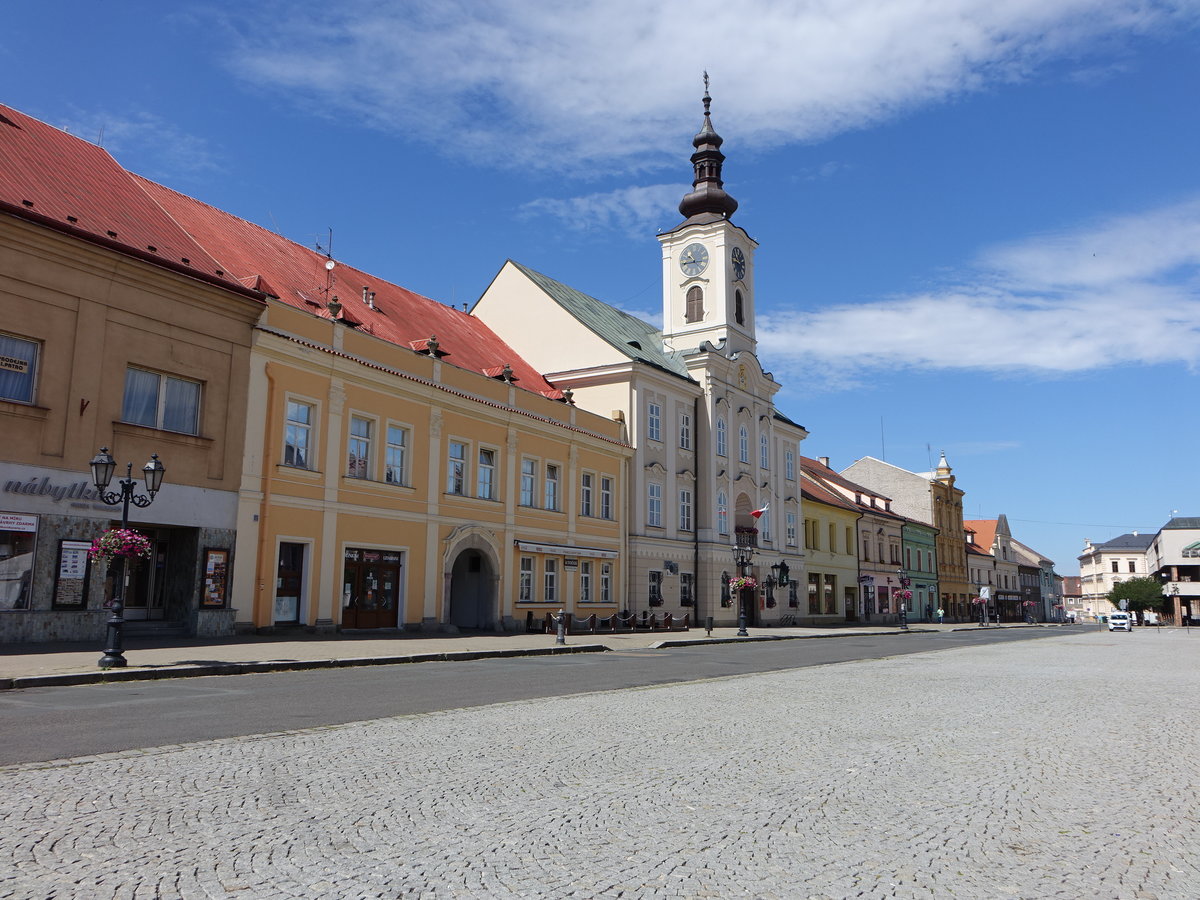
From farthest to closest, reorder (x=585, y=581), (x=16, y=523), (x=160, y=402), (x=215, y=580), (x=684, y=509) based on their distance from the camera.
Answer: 1. (x=684, y=509)
2. (x=585, y=581)
3. (x=215, y=580)
4. (x=160, y=402)
5. (x=16, y=523)

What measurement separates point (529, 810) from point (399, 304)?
99.2ft

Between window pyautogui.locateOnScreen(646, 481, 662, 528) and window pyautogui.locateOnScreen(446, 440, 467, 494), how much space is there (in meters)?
12.2

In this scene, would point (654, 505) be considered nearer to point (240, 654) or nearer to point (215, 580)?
point (215, 580)

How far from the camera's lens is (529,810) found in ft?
19.3

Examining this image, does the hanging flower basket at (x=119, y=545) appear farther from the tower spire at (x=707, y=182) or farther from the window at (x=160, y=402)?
the tower spire at (x=707, y=182)

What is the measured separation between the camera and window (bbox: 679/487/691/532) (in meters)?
44.0

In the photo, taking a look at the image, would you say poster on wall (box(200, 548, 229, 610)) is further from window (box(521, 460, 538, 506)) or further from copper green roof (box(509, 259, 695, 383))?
copper green roof (box(509, 259, 695, 383))

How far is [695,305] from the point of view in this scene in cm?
4994

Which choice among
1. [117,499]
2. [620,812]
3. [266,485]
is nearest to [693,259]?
[266,485]

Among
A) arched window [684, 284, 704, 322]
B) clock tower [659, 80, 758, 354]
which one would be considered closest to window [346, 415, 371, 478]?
clock tower [659, 80, 758, 354]

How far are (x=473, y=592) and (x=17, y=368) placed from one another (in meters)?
17.0

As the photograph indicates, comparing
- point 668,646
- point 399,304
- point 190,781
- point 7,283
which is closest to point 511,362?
point 399,304

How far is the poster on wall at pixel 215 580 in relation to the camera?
21.7 metres

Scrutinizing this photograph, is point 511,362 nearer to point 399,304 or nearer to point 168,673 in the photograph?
point 399,304
